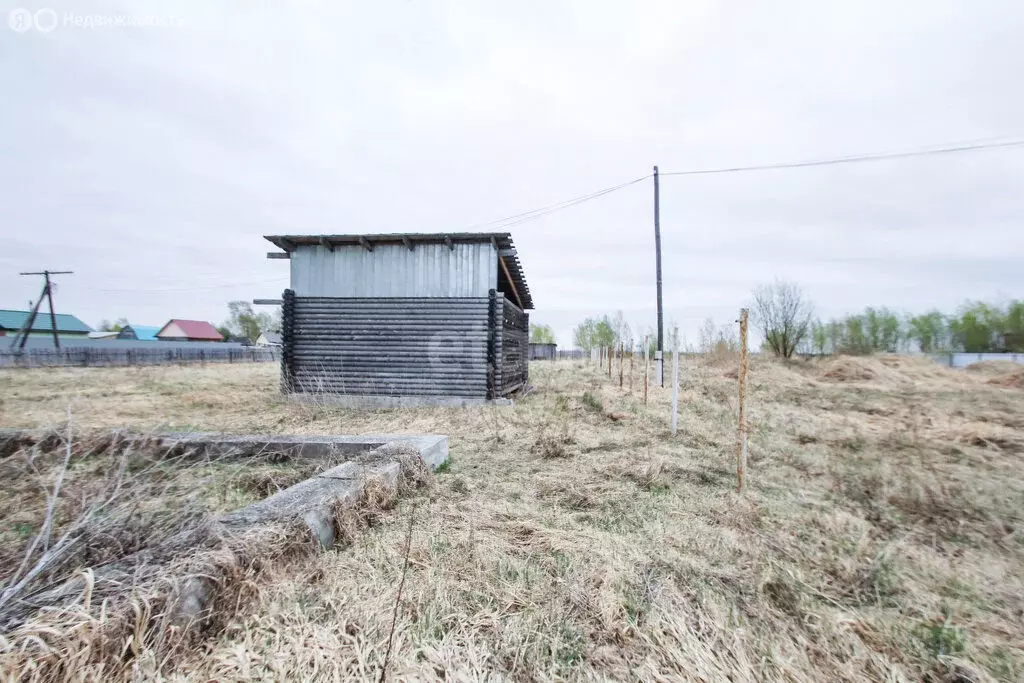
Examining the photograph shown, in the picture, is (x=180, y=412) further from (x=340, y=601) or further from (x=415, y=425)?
(x=340, y=601)

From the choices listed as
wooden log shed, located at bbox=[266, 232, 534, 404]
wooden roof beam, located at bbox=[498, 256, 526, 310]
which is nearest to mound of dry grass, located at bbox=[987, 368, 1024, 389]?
wooden roof beam, located at bbox=[498, 256, 526, 310]

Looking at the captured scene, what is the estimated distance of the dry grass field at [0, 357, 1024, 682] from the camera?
186cm

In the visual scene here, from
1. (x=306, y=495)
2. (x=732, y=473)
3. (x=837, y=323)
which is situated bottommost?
(x=732, y=473)

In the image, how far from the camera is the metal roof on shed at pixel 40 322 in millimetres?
49406

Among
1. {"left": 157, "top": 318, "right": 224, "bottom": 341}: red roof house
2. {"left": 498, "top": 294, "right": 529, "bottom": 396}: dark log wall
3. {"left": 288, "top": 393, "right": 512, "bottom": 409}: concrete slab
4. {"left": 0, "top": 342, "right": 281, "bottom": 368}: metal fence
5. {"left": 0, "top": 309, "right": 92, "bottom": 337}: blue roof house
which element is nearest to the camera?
{"left": 288, "top": 393, "right": 512, "bottom": 409}: concrete slab

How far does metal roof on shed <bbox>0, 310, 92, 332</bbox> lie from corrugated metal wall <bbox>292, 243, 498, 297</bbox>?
55174 mm

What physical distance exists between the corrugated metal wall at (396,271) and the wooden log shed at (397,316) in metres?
0.03

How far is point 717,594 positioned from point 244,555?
99.7 inches

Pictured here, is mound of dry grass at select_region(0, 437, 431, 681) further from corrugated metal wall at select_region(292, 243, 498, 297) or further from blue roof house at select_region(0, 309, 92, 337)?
blue roof house at select_region(0, 309, 92, 337)

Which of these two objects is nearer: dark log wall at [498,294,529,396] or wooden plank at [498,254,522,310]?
wooden plank at [498,254,522,310]

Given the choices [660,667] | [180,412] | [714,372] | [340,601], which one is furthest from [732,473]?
[714,372]

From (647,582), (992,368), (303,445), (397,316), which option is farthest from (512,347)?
(992,368)

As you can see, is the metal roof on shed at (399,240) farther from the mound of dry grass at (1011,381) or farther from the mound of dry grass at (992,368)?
the mound of dry grass at (992,368)

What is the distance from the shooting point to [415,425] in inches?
322
